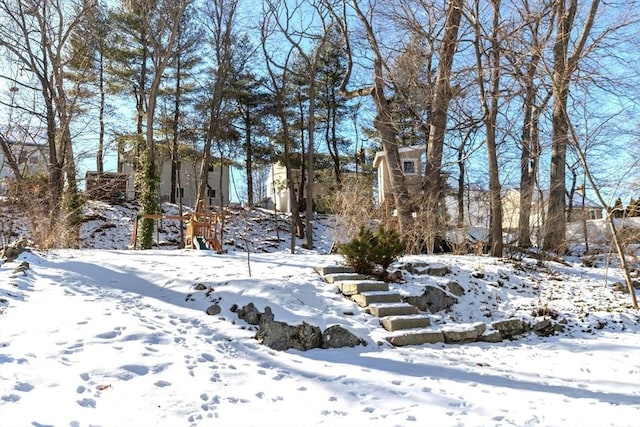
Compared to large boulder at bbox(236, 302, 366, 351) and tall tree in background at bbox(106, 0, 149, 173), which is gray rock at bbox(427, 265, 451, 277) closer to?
large boulder at bbox(236, 302, 366, 351)

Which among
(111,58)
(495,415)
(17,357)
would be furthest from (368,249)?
(111,58)

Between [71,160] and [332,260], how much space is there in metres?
11.1

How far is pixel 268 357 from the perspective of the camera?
4.74m

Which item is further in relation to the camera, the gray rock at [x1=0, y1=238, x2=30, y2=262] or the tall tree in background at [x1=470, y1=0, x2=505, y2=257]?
the tall tree in background at [x1=470, y1=0, x2=505, y2=257]

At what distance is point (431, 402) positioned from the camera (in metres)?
3.66

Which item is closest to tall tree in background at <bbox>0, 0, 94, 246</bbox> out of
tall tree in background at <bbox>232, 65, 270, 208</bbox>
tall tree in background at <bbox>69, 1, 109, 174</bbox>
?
tall tree in background at <bbox>69, 1, 109, 174</bbox>

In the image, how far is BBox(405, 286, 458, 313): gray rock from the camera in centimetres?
689

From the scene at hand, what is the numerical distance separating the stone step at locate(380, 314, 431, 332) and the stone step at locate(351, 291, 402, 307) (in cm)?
47

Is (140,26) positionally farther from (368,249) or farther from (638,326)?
(638,326)

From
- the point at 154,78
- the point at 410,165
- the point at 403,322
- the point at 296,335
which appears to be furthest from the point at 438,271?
the point at 154,78

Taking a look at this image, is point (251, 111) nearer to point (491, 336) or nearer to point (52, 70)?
point (52, 70)

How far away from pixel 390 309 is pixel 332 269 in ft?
4.97

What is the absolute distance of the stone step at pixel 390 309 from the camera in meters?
6.12

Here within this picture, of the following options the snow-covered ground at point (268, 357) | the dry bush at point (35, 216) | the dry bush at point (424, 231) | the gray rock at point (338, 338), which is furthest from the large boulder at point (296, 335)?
the dry bush at point (35, 216)
